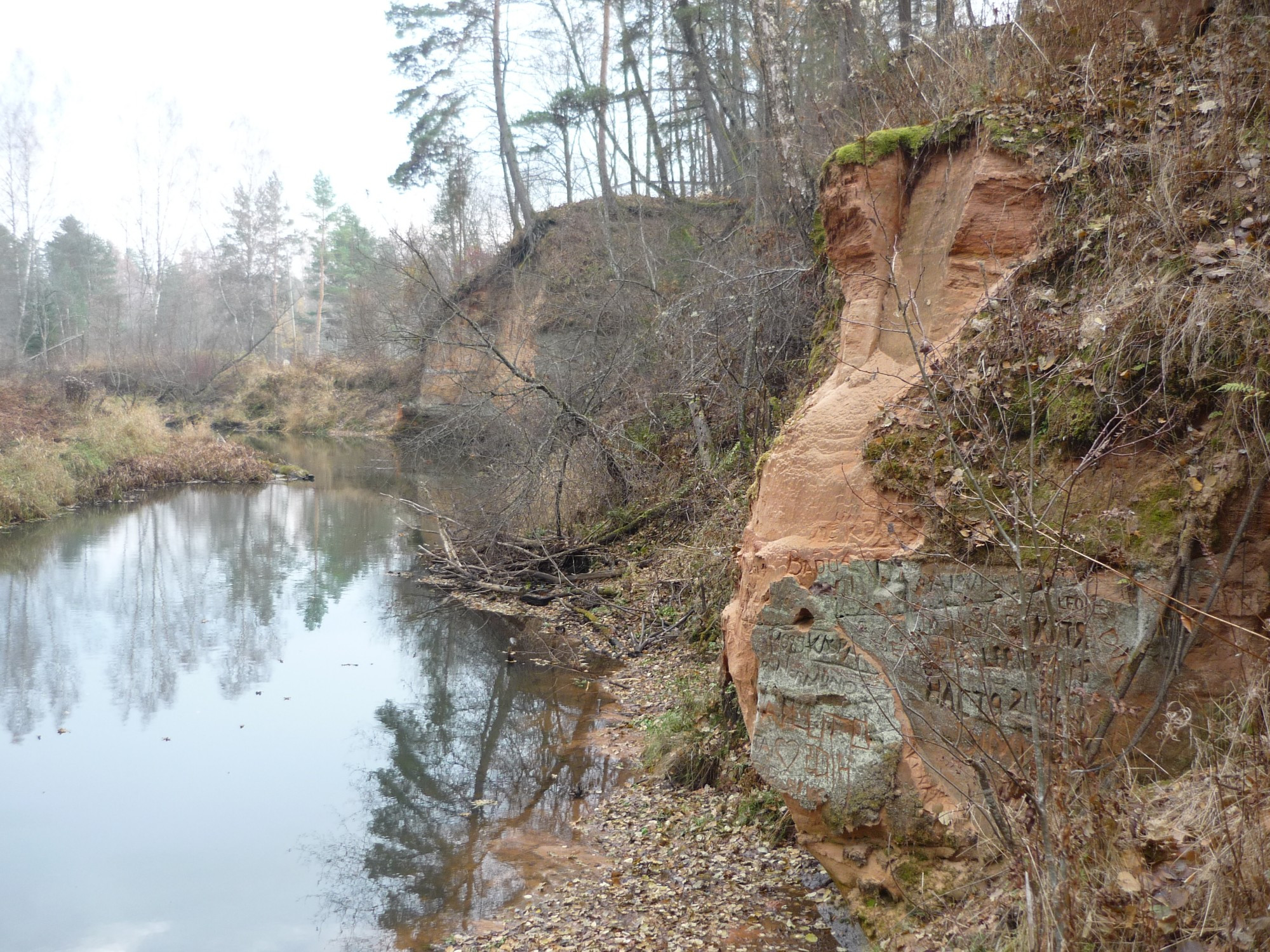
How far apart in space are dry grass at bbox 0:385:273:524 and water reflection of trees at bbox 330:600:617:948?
1381cm

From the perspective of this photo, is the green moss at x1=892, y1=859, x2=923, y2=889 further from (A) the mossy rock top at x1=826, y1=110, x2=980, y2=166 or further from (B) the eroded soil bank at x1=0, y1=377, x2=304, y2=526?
(B) the eroded soil bank at x1=0, y1=377, x2=304, y2=526

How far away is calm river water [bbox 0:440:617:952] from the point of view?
582 centimetres

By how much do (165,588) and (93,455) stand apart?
10.3 m

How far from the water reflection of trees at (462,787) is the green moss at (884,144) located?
5.04 meters

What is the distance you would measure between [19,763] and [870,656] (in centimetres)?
792

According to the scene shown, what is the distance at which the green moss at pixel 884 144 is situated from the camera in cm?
530

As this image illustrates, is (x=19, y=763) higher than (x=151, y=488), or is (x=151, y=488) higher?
(x=151, y=488)

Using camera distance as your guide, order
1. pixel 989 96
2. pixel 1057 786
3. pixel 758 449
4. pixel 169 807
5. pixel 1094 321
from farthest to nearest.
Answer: pixel 758 449
pixel 169 807
pixel 989 96
pixel 1094 321
pixel 1057 786

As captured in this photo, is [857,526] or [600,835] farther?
[600,835]

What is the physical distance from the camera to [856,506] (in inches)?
182

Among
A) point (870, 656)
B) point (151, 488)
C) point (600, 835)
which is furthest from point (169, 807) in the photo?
point (151, 488)

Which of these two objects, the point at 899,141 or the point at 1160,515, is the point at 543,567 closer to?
the point at 899,141

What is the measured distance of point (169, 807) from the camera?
7211 millimetres

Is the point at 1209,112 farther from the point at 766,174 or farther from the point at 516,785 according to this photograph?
the point at 766,174
